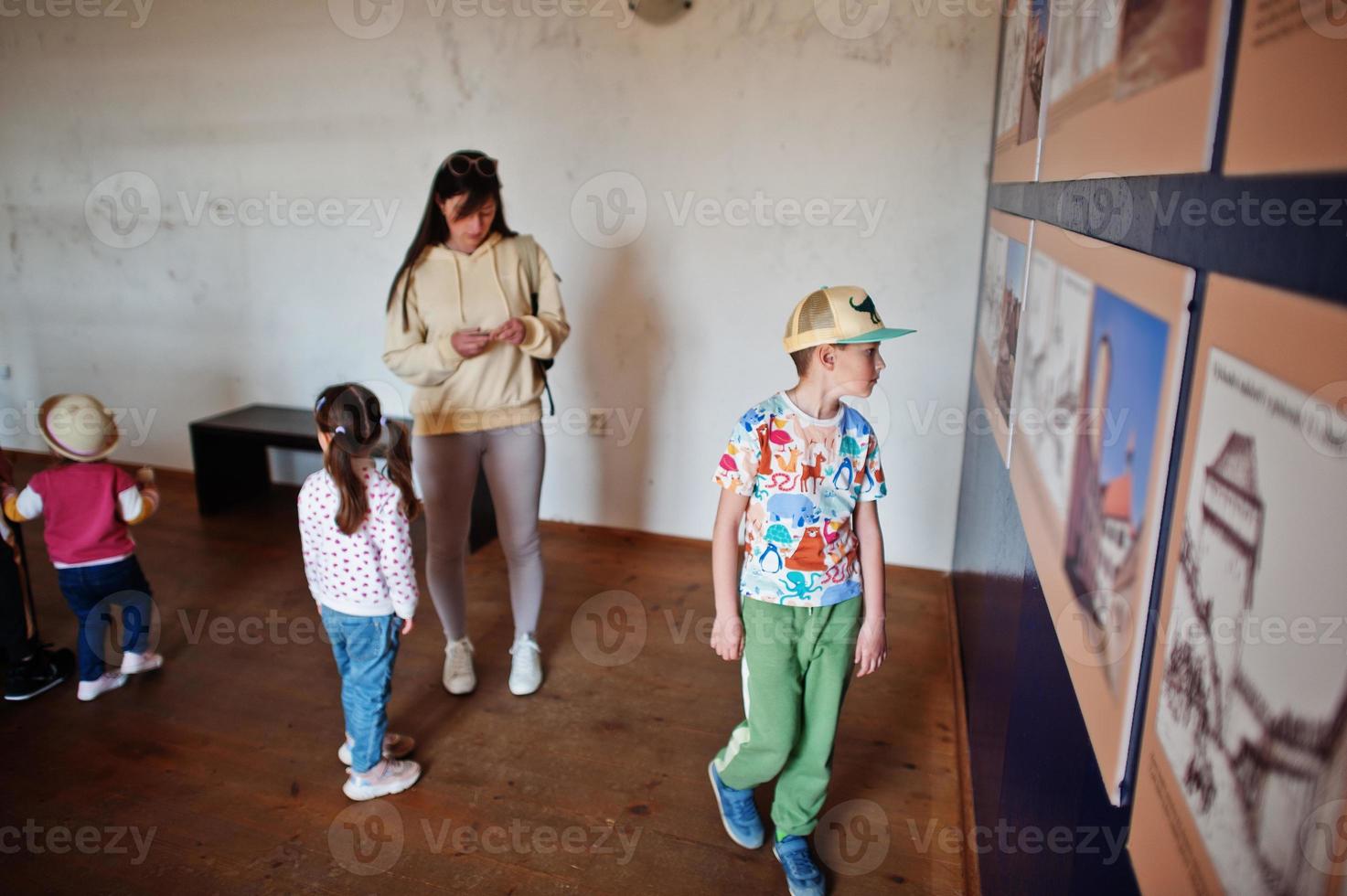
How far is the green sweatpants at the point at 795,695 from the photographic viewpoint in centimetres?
189

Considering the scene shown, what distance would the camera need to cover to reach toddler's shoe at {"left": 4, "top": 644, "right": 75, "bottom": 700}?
2.77 m

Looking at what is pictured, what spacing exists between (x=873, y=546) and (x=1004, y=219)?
3.30 feet

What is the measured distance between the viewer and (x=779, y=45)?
3352 mm

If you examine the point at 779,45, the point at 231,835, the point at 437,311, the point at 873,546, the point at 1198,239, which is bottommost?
the point at 231,835

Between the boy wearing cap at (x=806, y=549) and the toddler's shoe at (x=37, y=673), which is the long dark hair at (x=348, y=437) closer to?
the boy wearing cap at (x=806, y=549)

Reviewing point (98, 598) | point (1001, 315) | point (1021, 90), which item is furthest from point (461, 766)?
point (1021, 90)

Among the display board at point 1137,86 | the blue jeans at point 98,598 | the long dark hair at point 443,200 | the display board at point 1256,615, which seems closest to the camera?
the display board at point 1256,615

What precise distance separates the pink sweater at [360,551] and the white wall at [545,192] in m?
1.83

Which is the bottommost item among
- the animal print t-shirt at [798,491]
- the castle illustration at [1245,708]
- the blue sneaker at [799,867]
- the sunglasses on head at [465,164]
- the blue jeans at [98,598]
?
the blue sneaker at [799,867]

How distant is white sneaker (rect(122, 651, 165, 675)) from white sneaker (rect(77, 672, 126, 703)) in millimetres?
27

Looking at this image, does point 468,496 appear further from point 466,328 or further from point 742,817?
point 742,817

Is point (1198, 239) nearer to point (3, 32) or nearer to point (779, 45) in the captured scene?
point (779, 45)

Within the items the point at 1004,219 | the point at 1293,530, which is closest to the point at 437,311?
the point at 1004,219

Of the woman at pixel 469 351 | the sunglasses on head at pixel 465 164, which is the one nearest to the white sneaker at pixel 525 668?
the woman at pixel 469 351
